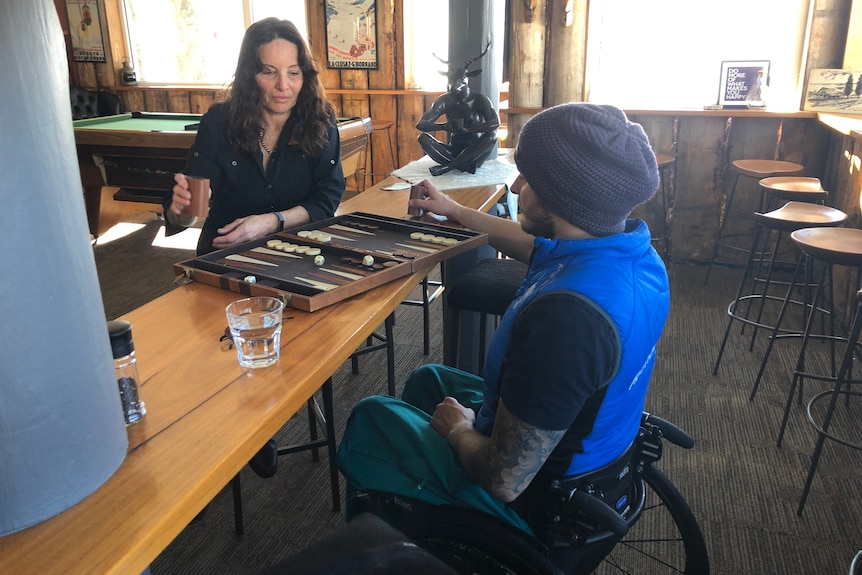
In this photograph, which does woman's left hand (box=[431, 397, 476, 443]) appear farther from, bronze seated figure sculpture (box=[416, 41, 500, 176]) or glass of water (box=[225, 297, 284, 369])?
bronze seated figure sculpture (box=[416, 41, 500, 176])

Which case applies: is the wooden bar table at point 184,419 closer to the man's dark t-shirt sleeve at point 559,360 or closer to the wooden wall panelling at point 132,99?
the man's dark t-shirt sleeve at point 559,360

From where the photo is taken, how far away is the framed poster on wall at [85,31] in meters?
7.57

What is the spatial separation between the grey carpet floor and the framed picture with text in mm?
1892

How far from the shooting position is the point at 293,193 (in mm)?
2367

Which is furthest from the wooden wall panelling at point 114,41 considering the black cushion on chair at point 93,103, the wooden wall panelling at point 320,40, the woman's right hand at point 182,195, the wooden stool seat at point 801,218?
the wooden stool seat at point 801,218

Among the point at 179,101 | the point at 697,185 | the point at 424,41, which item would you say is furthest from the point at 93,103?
the point at 697,185

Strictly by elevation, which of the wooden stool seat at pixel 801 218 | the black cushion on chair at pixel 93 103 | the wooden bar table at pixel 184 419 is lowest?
the wooden stool seat at pixel 801 218

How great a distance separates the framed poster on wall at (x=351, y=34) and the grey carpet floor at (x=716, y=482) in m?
4.25

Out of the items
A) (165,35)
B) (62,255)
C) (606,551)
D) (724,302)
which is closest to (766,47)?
(724,302)

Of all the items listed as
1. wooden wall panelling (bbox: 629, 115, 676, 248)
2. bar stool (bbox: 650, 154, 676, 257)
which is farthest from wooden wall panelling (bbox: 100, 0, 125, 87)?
bar stool (bbox: 650, 154, 676, 257)

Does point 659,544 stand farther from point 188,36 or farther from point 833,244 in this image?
point 188,36

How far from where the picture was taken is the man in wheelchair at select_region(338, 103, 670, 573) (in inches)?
42.9

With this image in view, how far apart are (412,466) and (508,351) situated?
33cm

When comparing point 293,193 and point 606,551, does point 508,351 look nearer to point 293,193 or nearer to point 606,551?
point 606,551
